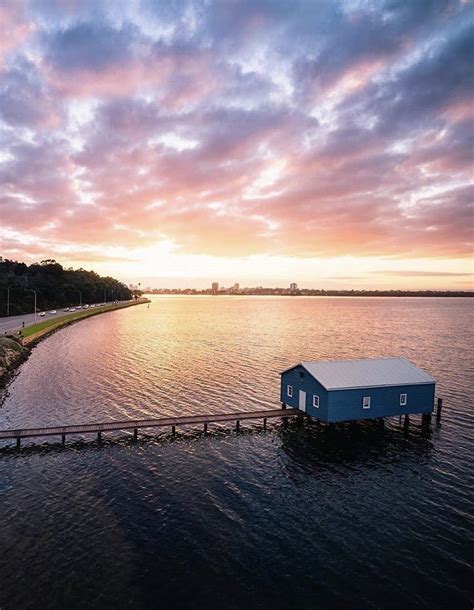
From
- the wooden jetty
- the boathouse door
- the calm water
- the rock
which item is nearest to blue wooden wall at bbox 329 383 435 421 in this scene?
the calm water

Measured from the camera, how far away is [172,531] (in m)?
26.1

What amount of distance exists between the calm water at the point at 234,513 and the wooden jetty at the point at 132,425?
128cm

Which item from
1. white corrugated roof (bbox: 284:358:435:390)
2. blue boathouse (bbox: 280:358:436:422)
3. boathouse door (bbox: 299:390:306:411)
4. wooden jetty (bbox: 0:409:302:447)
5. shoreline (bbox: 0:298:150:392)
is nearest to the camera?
wooden jetty (bbox: 0:409:302:447)

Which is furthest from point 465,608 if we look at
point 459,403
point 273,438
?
point 459,403

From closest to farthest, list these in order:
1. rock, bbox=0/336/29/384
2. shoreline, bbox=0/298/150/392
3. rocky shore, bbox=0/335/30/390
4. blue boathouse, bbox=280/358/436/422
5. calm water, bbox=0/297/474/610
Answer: calm water, bbox=0/297/474/610, blue boathouse, bbox=280/358/436/422, shoreline, bbox=0/298/150/392, rocky shore, bbox=0/335/30/390, rock, bbox=0/336/29/384

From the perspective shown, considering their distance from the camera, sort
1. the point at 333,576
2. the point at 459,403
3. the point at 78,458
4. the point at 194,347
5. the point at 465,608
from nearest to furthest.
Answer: the point at 465,608 → the point at 333,576 → the point at 78,458 → the point at 459,403 → the point at 194,347

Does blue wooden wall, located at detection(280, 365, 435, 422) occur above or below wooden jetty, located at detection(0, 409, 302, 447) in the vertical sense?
above

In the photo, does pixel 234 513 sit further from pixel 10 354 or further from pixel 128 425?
pixel 10 354

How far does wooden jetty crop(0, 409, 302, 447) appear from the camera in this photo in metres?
39.0

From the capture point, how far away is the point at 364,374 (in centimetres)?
4503

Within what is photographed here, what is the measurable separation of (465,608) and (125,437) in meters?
30.6

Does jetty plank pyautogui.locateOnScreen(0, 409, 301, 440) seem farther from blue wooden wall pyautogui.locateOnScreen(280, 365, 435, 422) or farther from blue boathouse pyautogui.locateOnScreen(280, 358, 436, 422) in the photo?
blue boathouse pyautogui.locateOnScreen(280, 358, 436, 422)

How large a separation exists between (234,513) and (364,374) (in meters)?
22.6

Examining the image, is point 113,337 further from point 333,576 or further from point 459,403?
point 333,576
